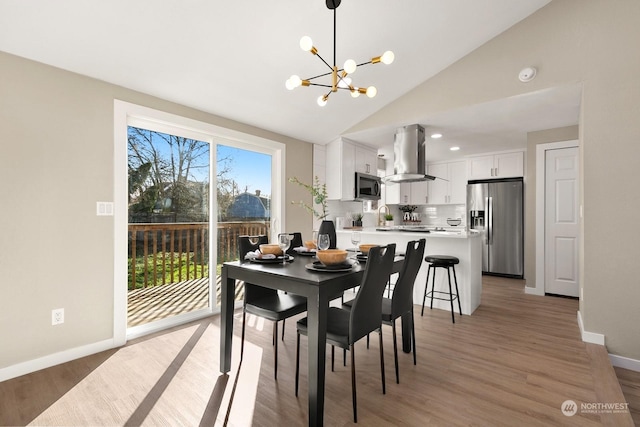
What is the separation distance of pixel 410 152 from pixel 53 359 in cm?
411

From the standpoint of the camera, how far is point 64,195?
7.86ft

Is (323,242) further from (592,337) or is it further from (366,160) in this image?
(366,160)

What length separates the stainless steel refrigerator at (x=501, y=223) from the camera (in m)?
5.30

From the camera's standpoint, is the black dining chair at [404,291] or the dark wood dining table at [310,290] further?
the black dining chair at [404,291]

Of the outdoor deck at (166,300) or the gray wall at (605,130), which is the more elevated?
the gray wall at (605,130)

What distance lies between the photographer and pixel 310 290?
166cm

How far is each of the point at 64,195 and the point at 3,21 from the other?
116 centimetres

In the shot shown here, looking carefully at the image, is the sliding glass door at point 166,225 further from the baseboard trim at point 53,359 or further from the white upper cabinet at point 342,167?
the white upper cabinet at point 342,167

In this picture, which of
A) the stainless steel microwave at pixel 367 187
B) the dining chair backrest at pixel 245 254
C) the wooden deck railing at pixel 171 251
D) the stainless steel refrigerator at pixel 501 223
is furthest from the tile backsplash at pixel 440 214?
the dining chair backrest at pixel 245 254

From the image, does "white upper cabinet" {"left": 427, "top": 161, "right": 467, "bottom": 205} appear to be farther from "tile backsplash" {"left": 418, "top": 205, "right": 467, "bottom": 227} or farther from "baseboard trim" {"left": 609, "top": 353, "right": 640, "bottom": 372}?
"baseboard trim" {"left": 609, "top": 353, "right": 640, "bottom": 372}

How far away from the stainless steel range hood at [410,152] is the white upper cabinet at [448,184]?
7.58 ft

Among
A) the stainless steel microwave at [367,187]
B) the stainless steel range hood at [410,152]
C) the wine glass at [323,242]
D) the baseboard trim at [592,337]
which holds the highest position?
the stainless steel range hood at [410,152]

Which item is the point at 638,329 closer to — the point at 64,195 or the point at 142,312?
the point at 142,312

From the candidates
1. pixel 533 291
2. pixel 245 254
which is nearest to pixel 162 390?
pixel 245 254
